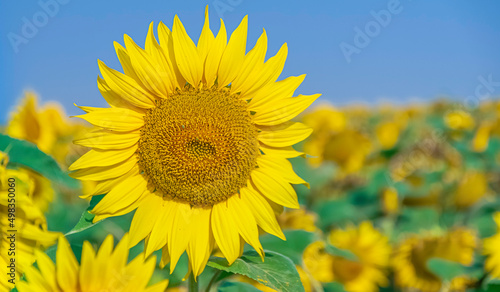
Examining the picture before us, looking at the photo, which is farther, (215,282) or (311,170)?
(311,170)

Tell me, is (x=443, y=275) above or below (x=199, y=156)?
below

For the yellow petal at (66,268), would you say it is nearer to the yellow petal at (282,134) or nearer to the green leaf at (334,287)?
the yellow petal at (282,134)

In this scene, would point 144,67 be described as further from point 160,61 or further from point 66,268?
point 66,268

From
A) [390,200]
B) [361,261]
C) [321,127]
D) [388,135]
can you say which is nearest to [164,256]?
[361,261]

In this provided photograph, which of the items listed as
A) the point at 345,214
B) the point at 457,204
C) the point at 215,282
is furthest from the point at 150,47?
the point at 457,204

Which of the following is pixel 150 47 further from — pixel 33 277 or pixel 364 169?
pixel 364 169

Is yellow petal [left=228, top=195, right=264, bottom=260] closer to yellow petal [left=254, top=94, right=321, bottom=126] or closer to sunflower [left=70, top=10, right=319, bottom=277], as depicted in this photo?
sunflower [left=70, top=10, right=319, bottom=277]
